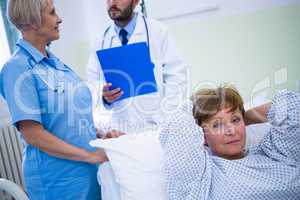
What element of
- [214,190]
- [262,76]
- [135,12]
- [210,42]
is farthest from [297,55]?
[214,190]

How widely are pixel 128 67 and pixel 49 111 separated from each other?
0.37 m

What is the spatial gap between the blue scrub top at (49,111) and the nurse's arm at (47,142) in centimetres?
3

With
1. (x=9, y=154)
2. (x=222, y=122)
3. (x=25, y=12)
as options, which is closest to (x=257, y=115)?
(x=222, y=122)

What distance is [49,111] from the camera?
100cm

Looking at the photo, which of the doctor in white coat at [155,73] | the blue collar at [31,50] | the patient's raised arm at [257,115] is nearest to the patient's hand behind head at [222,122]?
the patient's raised arm at [257,115]

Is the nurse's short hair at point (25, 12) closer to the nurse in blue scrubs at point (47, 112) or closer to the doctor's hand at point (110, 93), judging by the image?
the nurse in blue scrubs at point (47, 112)

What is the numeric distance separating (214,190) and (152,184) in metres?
0.22

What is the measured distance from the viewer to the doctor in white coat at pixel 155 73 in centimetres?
149

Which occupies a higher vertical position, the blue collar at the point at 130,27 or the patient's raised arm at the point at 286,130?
the blue collar at the point at 130,27

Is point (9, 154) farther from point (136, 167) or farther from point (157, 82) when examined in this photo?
point (136, 167)

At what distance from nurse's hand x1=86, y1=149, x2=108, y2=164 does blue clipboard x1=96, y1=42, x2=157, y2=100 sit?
311 millimetres

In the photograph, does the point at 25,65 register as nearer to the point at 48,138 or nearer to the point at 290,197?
the point at 48,138

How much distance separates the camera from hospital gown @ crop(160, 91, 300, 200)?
3.11 feet

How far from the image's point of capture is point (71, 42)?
2352mm
